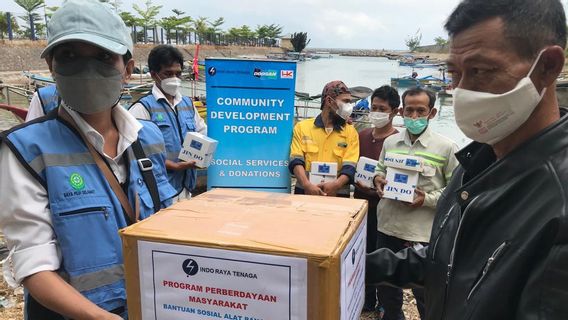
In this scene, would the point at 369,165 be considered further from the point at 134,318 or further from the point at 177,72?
the point at 134,318

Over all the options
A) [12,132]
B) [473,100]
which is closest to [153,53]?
[12,132]

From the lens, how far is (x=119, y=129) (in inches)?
59.4

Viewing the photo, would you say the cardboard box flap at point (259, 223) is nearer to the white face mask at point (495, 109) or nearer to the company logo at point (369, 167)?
the white face mask at point (495, 109)

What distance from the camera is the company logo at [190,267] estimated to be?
1.01 m

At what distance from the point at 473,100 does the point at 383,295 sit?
2109 mm

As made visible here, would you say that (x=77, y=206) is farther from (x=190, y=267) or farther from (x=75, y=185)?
(x=190, y=267)

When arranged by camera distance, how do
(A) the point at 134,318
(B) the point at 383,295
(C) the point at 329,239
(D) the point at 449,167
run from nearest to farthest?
(C) the point at 329,239
(A) the point at 134,318
(D) the point at 449,167
(B) the point at 383,295

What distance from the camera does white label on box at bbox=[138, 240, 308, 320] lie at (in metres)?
0.95

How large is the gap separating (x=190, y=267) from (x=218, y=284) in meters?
0.08

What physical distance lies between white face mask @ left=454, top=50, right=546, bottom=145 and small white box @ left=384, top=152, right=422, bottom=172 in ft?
4.52

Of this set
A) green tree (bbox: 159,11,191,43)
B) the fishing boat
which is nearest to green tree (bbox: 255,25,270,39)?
green tree (bbox: 159,11,191,43)

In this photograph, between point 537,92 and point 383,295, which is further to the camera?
point 383,295

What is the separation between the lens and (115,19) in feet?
4.48

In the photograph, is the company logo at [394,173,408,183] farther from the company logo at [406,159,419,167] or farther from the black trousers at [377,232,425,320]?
the black trousers at [377,232,425,320]
